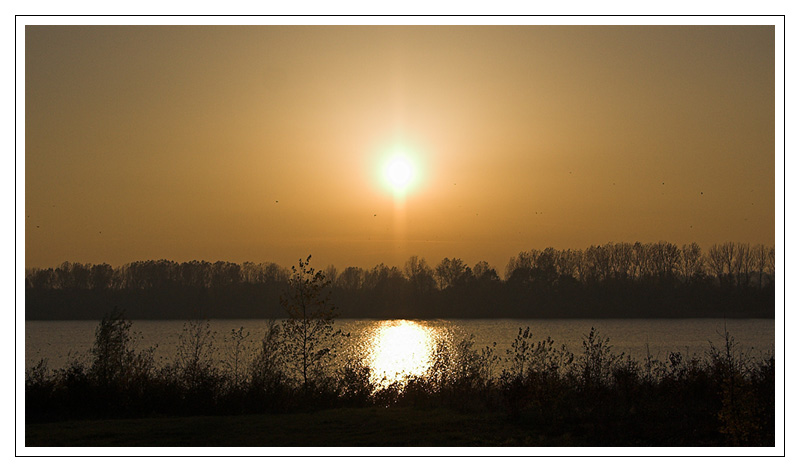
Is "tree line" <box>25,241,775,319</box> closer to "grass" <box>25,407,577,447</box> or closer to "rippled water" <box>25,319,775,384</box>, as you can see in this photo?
"rippled water" <box>25,319,775,384</box>

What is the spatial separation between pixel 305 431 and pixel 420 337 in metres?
43.4

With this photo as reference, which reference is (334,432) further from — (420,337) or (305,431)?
(420,337)

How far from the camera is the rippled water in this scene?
3750cm

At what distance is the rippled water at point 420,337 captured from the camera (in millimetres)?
37500

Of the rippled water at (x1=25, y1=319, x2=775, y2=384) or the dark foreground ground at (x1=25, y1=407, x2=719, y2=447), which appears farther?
the rippled water at (x1=25, y1=319, x2=775, y2=384)

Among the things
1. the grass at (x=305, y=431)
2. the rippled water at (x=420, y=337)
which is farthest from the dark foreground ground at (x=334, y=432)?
the rippled water at (x=420, y=337)

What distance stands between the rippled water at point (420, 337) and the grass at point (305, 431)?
14.6 metres

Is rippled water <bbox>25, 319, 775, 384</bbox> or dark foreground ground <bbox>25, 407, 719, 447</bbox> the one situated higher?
dark foreground ground <bbox>25, 407, 719, 447</bbox>

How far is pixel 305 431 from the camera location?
1380 centimetres

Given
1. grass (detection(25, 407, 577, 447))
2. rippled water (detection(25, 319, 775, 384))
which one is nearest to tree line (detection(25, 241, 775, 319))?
rippled water (detection(25, 319, 775, 384))

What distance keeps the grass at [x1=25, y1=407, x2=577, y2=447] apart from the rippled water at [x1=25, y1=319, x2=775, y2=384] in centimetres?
1455

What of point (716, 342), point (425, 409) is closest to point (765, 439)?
point (425, 409)
